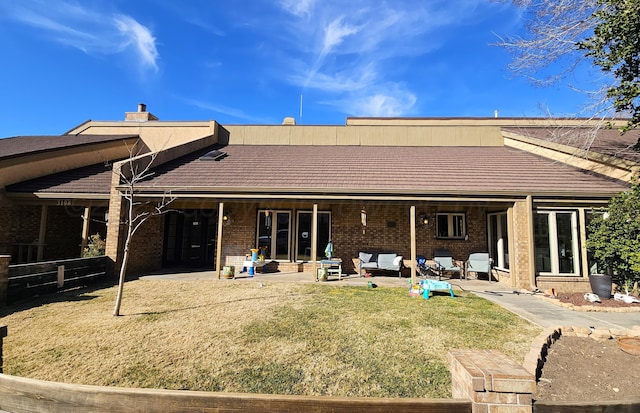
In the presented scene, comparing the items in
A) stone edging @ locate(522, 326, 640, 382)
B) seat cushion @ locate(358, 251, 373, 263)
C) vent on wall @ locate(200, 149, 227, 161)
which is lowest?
stone edging @ locate(522, 326, 640, 382)

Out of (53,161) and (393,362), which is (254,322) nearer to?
(393,362)

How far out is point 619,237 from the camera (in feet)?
26.9

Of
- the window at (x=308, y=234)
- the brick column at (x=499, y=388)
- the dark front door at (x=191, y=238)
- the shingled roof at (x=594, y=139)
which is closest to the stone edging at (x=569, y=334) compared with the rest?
the brick column at (x=499, y=388)

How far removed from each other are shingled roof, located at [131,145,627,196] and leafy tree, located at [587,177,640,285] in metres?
0.80

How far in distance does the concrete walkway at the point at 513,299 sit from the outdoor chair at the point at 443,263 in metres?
0.42

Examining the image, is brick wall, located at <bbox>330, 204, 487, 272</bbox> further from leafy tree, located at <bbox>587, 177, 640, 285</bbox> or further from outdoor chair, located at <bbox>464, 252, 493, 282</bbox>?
leafy tree, located at <bbox>587, 177, 640, 285</bbox>

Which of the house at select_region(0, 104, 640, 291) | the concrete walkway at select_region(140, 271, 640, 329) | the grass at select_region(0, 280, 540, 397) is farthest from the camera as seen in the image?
the house at select_region(0, 104, 640, 291)

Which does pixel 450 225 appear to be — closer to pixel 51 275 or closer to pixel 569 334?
pixel 569 334

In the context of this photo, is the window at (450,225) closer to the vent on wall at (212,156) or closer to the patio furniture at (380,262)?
the patio furniture at (380,262)

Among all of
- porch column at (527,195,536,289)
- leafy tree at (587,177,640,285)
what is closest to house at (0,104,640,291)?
porch column at (527,195,536,289)

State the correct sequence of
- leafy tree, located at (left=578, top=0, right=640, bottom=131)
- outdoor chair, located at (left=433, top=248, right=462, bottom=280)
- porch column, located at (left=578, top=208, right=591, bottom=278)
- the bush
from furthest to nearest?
1. outdoor chair, located at (left=433, top=248, right=462, bottom=280)
2. the bush
3. porch column, located at (left=578, top=208, right=591, bottom=278)
4. leafy tree, located at (left=578, top=0, right=640, bottom=131)

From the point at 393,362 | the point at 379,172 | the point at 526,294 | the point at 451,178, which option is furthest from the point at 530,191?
the point at 393,362

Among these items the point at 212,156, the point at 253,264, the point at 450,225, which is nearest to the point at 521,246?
the point at 450,225

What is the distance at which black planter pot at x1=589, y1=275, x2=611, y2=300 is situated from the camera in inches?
316
